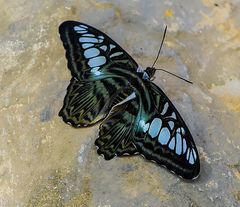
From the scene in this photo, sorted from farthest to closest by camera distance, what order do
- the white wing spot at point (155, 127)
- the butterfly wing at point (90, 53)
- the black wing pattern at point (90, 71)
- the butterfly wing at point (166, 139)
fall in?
the butterfly wing at point (90, 53) → the black wing pattern at point (90, 71) → the white wing spot at point (155, 127) → the butterfly wing at point (166, 139)

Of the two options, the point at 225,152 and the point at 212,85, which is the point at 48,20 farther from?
the point at 225,152

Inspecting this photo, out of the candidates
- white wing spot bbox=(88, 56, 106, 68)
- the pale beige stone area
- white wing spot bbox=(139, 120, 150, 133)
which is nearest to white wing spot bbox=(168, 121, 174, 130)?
white wing spot bbox=(139, 120, 150, 133)

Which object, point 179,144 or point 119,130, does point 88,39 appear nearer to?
point 119,130

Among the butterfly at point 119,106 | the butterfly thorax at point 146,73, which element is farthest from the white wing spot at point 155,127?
the butterfly thorax at point 146,73

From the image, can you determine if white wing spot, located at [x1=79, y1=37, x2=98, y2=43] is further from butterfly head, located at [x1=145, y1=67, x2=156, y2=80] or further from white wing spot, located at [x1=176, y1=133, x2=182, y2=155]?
white wing spot, located at [x1=176, y1=133, x2=182, y2=155]

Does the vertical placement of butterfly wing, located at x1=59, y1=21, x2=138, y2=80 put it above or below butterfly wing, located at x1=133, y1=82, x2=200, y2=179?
above

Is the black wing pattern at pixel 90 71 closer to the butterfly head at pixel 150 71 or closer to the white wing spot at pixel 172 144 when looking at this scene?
the butterfly head at pixel 150 71

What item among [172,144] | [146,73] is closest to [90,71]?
[146,73]

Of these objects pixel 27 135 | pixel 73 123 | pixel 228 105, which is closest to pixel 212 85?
pixel 228 105
